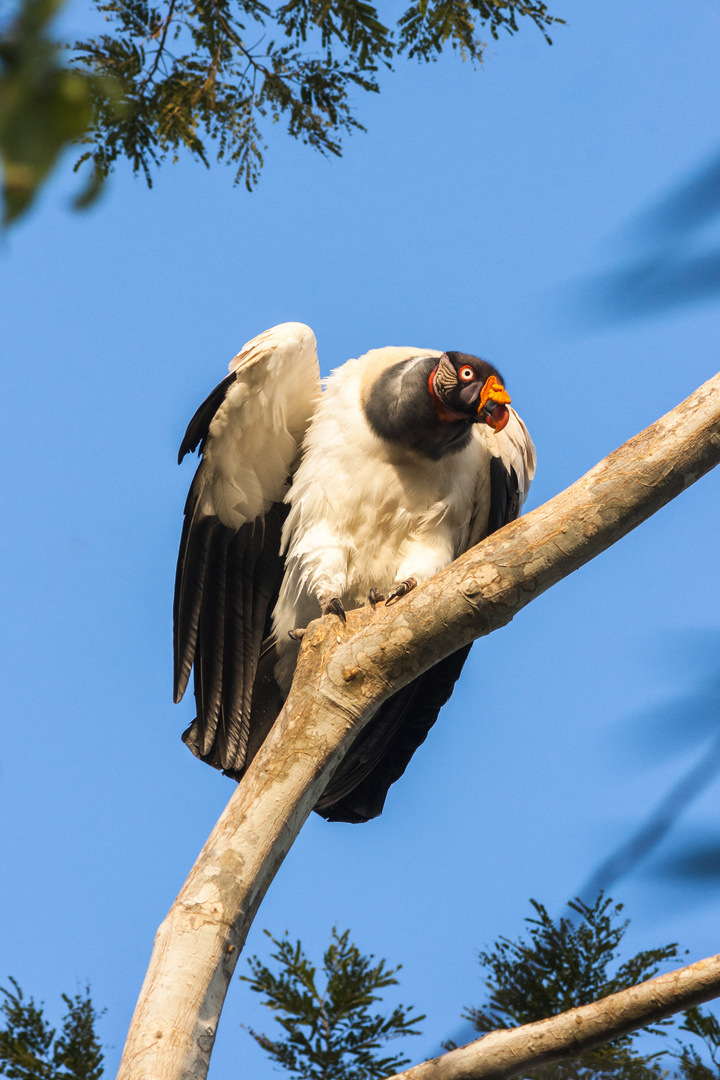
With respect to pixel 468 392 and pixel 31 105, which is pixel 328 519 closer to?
pixel 468 392

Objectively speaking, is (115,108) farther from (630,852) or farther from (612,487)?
(612,487)

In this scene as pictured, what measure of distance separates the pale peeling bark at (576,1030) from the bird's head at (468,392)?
9.19 feet

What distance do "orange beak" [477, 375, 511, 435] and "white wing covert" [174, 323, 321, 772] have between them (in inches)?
38.2

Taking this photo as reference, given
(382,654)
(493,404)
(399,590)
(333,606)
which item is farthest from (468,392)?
(382,654)

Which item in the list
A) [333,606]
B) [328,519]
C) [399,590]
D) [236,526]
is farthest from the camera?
[236,526]

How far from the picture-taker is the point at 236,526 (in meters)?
5.41

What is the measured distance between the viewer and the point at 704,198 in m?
0.74

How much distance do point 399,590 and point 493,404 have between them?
1.09 m

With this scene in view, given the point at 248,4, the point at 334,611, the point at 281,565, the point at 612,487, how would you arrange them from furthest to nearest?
1. the point at 281,565
2. the point at 248,4
3. the point at 334,611
4. the point at 612,487

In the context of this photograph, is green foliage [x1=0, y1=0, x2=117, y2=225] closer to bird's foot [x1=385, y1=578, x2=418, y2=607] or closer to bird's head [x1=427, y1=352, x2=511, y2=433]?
bird's foot [x1=385, y1=578, x2=418, y2=607]

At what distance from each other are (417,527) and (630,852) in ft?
14.3

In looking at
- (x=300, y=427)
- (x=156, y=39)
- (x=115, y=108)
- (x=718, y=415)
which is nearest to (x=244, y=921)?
(x=718, y=415)

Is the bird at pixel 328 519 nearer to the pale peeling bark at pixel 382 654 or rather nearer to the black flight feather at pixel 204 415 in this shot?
the black flight feather at pixel 204 415

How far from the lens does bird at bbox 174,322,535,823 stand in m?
4.95
